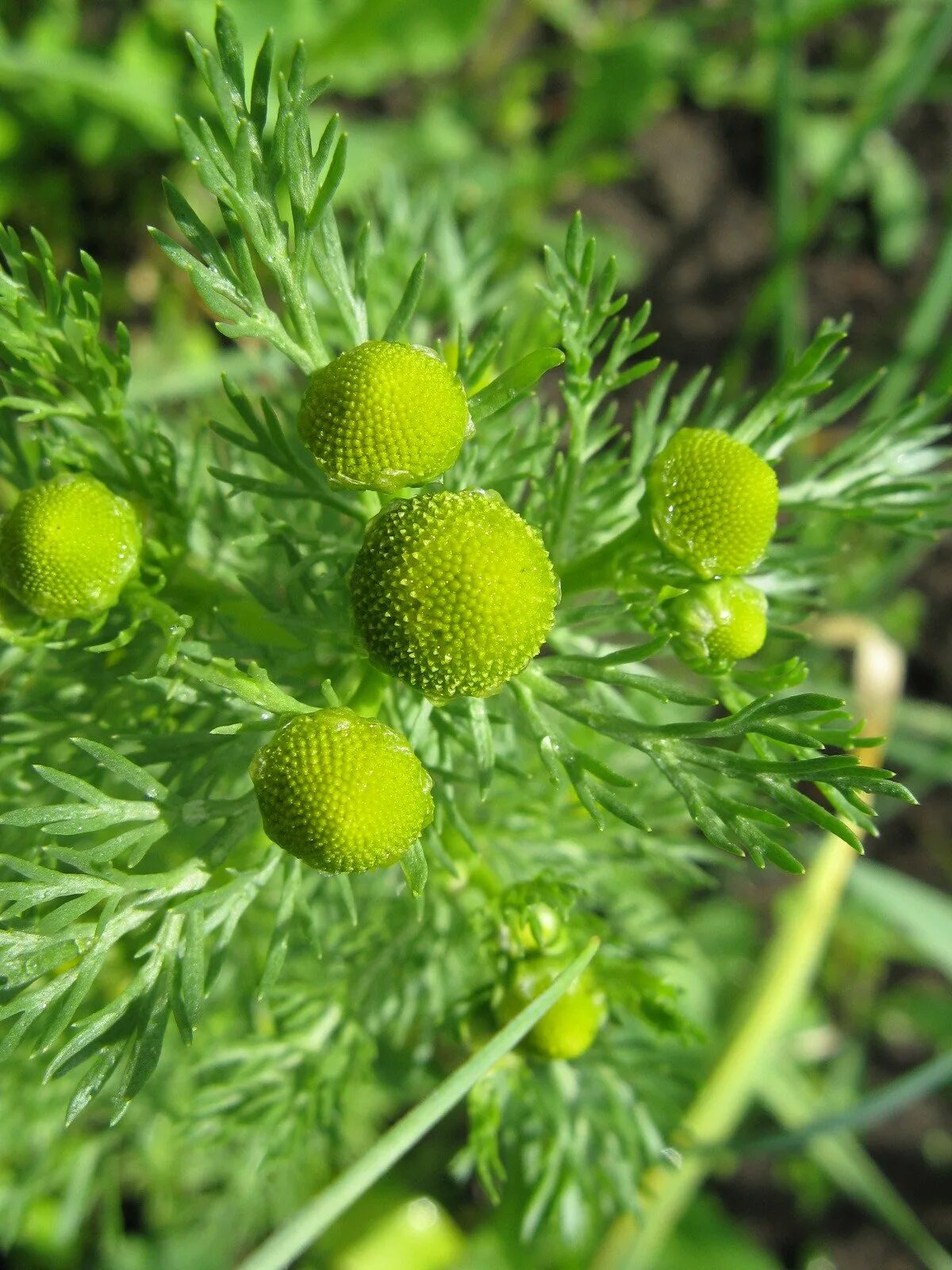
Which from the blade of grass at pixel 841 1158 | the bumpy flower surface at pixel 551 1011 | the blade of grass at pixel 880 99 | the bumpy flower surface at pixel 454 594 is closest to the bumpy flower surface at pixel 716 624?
the bumpy flower surface at pixel 454 594

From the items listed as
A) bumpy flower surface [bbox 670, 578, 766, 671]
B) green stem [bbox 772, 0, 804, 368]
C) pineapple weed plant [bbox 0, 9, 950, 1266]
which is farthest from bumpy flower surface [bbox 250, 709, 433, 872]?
green stem [bbox 772, 0, 804, 368]

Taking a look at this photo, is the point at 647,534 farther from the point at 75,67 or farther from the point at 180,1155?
the point at 75,67

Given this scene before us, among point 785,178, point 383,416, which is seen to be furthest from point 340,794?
point 785,178

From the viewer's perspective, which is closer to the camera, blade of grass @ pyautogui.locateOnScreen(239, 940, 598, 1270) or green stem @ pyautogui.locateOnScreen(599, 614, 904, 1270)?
blade of grass @ pyautogui.locateOnScreen(239, 940, 598, 1270)

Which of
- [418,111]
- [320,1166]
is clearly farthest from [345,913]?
[418,111]

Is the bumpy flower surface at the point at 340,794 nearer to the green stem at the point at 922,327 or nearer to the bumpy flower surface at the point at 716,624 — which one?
the bumpy flower surface at the point at 716,624

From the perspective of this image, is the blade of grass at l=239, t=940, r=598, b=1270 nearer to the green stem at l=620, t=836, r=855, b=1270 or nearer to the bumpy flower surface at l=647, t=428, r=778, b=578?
the bumpy flower surface at l=647, t=428, r=778, b=578

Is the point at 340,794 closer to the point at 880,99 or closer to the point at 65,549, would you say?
the point at 65,549
